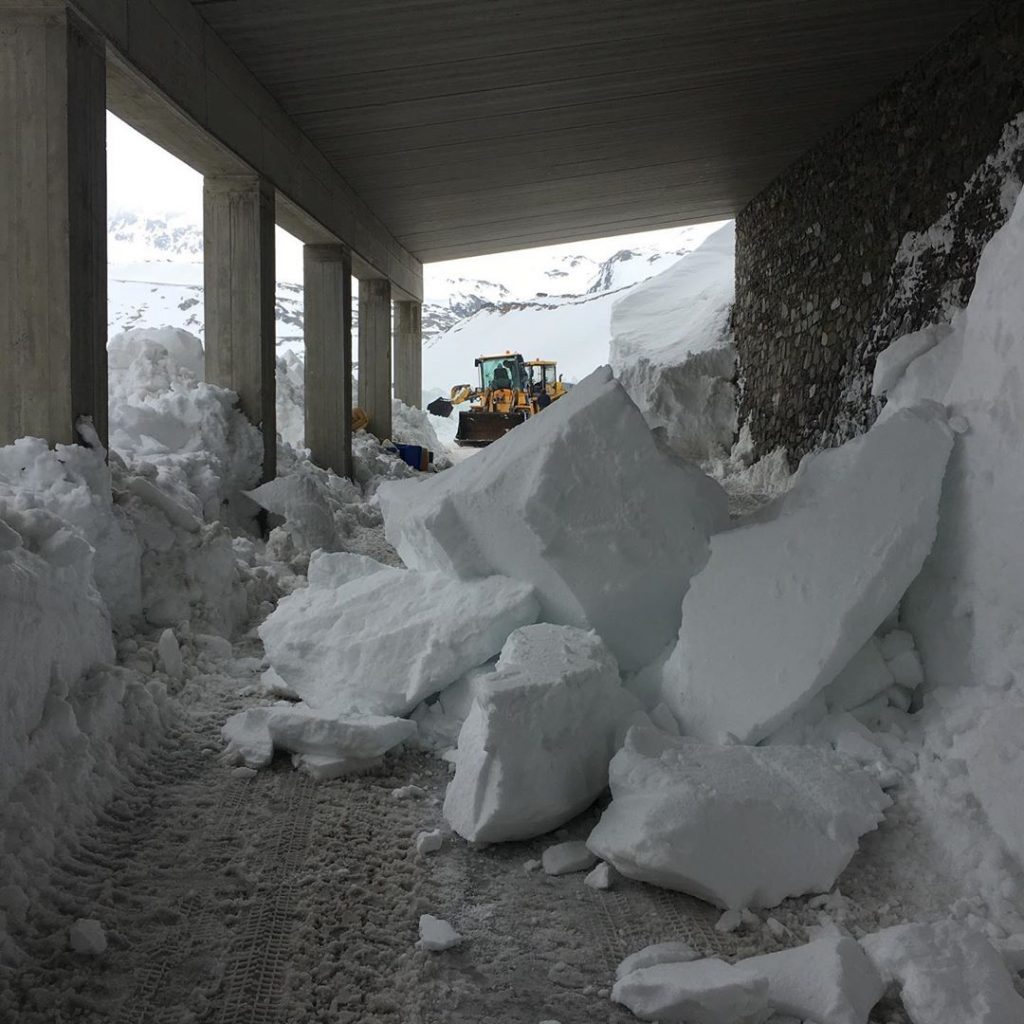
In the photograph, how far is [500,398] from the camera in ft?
55.3

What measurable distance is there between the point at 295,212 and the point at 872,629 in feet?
20.6

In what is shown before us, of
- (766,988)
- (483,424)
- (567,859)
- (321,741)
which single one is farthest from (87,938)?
(483,424)

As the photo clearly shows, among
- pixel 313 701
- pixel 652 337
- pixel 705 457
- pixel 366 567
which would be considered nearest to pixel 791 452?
pixel 705 457

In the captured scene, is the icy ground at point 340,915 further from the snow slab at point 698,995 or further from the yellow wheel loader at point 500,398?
the yellow wheel loader at point 500,398

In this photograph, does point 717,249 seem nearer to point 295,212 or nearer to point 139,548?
point 295,212

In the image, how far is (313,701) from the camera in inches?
131

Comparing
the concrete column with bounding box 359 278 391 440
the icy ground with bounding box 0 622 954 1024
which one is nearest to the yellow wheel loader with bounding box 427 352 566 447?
the concrete column with bounding box 359 278 391 440

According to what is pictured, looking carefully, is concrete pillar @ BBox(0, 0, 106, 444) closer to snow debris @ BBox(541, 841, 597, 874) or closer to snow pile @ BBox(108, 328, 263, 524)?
snow pile @ BBox(108, 328, 263, 524)

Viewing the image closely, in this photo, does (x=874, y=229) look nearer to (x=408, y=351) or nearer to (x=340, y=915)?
(x=340, y=915)

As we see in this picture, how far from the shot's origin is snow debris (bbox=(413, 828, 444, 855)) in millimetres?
2484

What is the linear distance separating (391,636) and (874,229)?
6.26 meters

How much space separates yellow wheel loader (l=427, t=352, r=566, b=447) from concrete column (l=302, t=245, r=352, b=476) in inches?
276

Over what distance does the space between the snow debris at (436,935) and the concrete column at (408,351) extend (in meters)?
12.6

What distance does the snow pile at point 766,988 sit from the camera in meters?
1.78
